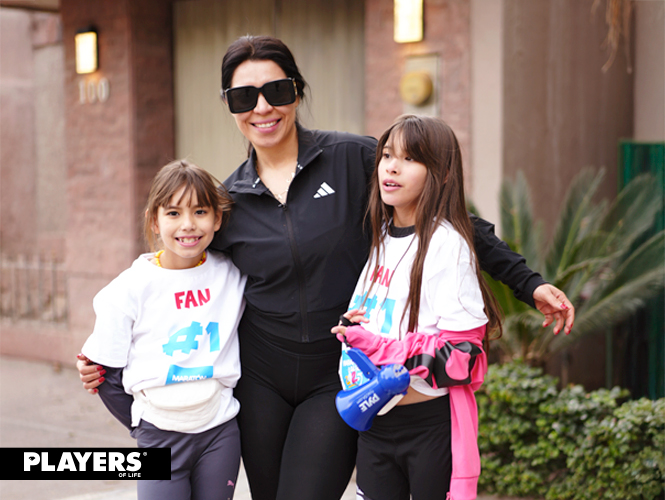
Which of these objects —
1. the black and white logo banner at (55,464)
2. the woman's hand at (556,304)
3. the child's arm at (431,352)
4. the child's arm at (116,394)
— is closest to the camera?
the child's arm at (431,352)

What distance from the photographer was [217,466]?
241 cm

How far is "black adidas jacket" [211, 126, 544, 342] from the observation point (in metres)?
2.40

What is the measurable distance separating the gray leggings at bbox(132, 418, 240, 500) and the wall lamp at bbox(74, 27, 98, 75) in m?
5.63

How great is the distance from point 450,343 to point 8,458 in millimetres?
3617

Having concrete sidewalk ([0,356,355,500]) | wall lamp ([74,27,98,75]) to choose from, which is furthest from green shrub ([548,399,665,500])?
wall lamp ([74,27,98,75])

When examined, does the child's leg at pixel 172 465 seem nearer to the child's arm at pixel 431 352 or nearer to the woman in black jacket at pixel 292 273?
the woman in black jacket at pixel 292 273

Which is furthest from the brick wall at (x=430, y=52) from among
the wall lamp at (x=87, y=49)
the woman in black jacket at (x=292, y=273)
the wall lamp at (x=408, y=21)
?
the wall lamp at (x=87, y=49)

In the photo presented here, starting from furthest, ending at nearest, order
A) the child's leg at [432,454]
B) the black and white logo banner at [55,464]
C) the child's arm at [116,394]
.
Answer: the black and white logo banner at [55,464] < the child's arm at [116,394] < the child's leg at [432,454]

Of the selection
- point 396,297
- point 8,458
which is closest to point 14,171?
point 8,458

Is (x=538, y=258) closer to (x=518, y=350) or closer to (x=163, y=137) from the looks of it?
(x=518, y=350)

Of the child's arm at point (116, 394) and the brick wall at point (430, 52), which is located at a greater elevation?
the brick wall at point (430, 52)

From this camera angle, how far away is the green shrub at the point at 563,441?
366 cm

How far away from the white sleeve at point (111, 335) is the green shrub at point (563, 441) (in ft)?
7.81

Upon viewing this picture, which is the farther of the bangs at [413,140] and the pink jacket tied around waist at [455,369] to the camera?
the bangs at [413,140]
